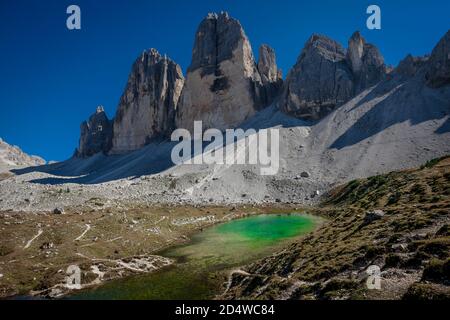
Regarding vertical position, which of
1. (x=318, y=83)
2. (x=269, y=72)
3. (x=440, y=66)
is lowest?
(x=440, y=66)

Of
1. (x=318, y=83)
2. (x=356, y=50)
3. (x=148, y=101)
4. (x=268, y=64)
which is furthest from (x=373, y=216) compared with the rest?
(x=148, y=101)

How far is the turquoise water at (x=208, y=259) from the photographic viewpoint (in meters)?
23.5

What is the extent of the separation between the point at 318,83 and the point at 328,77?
4.08 metres

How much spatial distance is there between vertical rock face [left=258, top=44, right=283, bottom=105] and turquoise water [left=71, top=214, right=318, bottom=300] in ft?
300

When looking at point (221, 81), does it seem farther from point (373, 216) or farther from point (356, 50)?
point (373, 216)

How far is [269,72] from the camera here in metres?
143

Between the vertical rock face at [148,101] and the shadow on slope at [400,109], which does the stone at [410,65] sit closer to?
the shadow on slope at [400,109]

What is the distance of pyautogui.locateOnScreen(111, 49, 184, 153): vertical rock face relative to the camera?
162 metres

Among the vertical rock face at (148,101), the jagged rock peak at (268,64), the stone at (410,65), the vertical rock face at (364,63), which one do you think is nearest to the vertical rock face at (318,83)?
the vertical rock face at (364,63)

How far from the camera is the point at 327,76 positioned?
4582 inches

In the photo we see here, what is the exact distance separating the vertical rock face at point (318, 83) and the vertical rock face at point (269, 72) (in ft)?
37.1

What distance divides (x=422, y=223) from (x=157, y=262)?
72.7ft

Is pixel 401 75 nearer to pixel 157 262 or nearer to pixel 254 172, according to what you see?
pixel 254 172

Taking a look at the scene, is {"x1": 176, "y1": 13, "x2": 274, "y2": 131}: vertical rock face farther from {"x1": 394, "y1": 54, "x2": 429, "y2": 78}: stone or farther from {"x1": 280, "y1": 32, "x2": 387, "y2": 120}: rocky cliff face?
{"x1": 394, "y1": 54, "x2": 429, "y2": 78}: stone
